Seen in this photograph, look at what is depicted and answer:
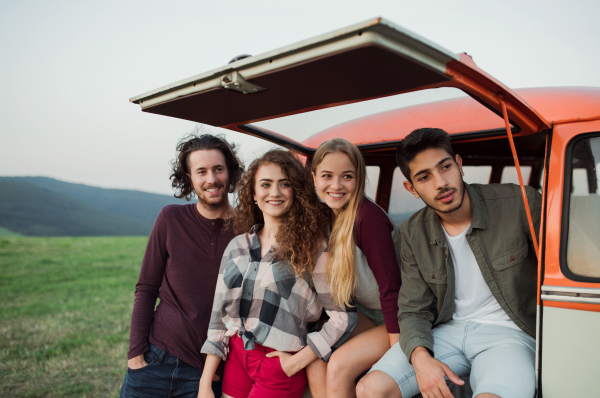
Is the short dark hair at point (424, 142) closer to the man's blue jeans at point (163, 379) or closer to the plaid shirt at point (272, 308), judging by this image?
the plaid shirt at point (272, 308)

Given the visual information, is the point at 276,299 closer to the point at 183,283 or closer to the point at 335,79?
the point at 183,283

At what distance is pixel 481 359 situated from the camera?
2.05 meters

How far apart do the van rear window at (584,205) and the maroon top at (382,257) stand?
91 cm

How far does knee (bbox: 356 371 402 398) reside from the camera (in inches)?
77.3

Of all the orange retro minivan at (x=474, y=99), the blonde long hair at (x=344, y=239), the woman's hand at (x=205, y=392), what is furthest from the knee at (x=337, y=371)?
the orange retro minivan at (x=474, y=99)

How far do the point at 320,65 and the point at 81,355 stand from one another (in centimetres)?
724

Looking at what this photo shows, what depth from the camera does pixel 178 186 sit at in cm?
330

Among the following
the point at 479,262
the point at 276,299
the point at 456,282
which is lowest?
the point at 276,299

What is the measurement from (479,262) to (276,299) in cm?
123

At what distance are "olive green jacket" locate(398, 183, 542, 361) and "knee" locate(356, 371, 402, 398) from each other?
0.63 ft

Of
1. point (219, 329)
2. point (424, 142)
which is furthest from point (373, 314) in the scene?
point (424, 142)

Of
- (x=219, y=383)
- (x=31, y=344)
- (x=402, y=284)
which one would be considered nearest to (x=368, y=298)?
(x=402, y=284)

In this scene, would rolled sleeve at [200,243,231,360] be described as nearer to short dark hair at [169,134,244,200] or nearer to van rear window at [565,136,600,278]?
short dark hair at [169,134,244,200]

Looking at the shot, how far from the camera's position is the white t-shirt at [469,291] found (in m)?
2.21
